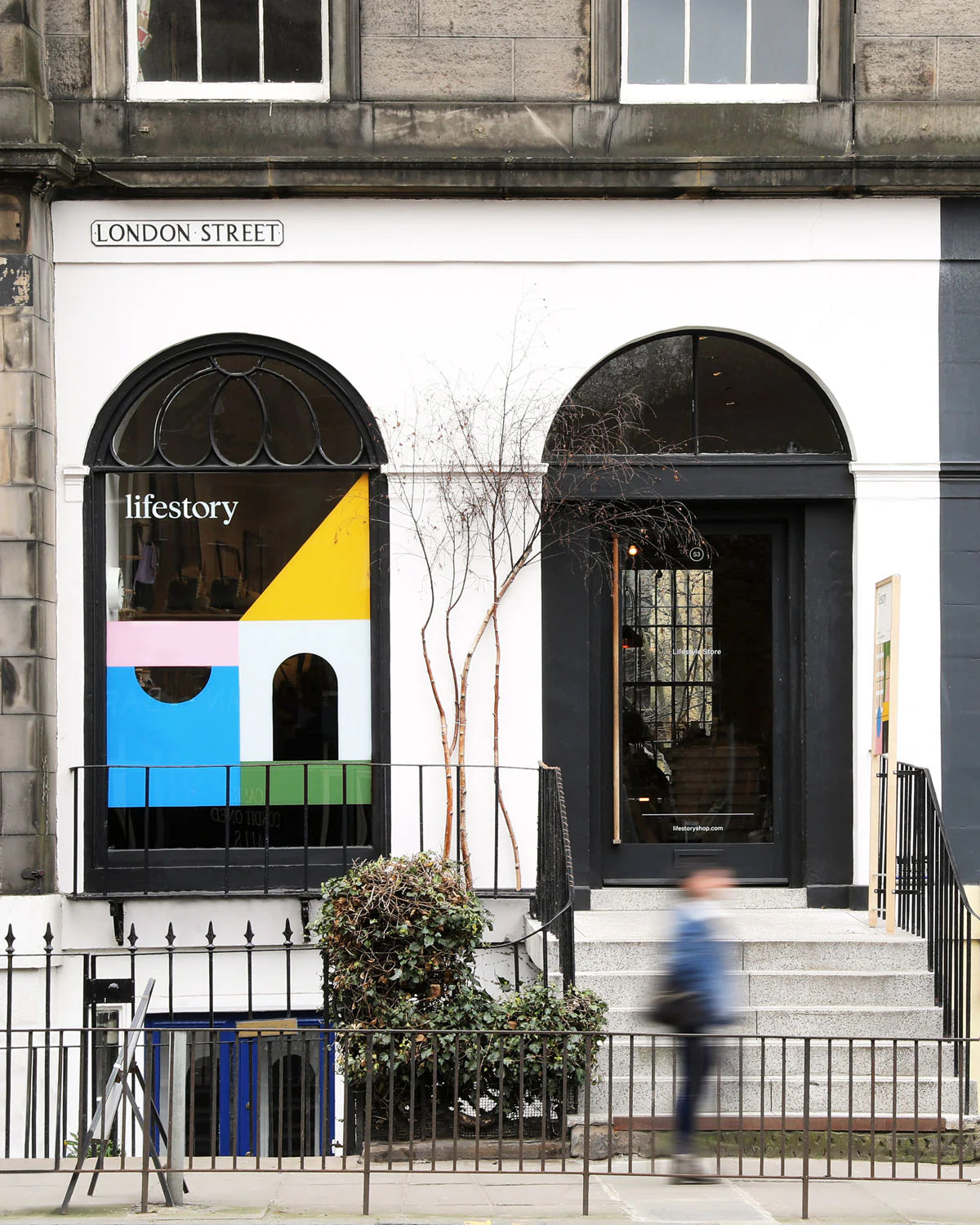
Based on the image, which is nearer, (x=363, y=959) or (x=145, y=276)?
(x=363, y=959)

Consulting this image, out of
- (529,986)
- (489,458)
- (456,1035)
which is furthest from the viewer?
(489,458)

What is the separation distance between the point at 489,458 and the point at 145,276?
8.77ft

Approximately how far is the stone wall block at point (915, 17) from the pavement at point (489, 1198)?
7401 mm

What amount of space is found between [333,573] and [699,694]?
2.72 m

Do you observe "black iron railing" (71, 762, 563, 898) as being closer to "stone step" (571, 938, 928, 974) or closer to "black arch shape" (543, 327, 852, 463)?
"stone step" (571, 938, 928, 974)

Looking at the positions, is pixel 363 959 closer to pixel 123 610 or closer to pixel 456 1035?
pixel 456 1035

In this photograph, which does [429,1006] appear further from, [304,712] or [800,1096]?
[304,712]

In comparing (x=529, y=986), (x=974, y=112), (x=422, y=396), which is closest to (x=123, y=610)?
(x=422, y=396)

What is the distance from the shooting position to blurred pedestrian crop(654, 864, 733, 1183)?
6.82 m

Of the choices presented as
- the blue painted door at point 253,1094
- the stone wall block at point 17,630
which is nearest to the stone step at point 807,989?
the blue painted door at point 253,1094

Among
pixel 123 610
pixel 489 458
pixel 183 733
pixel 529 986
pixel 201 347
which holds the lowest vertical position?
pixel 529 986

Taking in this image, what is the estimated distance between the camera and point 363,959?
8.20 metres

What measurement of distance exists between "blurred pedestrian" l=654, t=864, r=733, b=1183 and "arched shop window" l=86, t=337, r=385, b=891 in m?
3.60

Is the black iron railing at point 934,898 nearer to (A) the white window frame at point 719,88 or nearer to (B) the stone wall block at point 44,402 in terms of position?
(A) the white window frame at point 719,88
